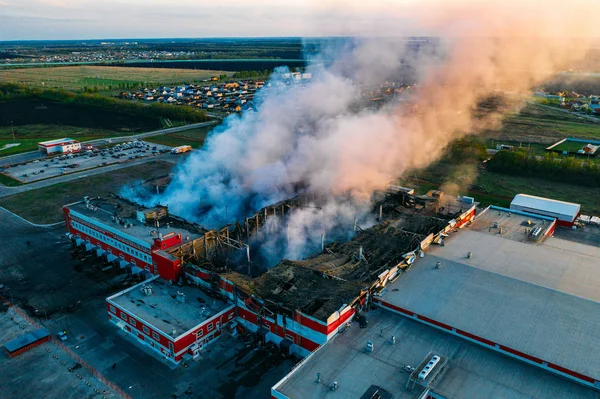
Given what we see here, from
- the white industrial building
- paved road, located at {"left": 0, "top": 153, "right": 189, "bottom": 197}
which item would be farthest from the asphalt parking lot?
the white industrial building

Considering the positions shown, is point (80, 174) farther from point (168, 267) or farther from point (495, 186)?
point (495, 186)

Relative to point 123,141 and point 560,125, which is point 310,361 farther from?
point 560,125

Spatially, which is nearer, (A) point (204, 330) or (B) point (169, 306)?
(A) point (204, 330)

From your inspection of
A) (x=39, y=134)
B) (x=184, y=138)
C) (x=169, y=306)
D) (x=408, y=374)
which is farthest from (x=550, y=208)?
(x=39, y=134)

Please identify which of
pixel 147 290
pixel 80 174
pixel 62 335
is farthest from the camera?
pixel 80 174

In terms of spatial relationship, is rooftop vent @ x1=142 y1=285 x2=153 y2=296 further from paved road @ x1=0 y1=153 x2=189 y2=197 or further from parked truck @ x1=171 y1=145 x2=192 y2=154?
parked truck @ x1=171 y1=145 x2=192 y2=154
